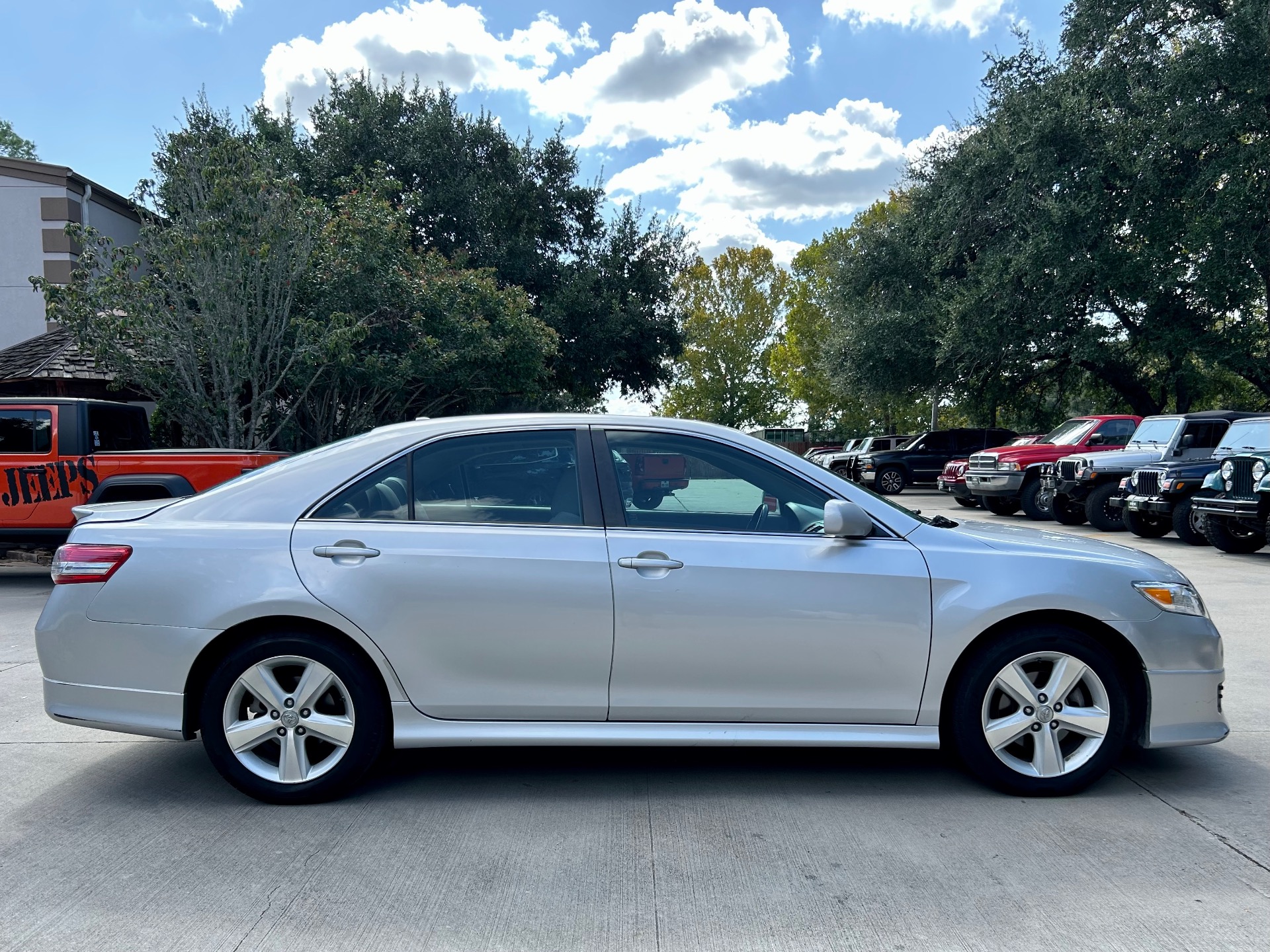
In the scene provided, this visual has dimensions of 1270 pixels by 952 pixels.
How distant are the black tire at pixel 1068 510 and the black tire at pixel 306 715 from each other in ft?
51.1

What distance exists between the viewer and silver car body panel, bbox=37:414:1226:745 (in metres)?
3.94

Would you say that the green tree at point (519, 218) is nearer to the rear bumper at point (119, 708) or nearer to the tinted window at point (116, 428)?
the tinted window at point (116, 428)

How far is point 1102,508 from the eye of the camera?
52.6ft

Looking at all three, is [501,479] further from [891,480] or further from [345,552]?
[891,480]

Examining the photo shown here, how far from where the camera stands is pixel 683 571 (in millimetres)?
3959

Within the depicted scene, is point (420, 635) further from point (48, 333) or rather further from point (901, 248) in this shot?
point (901, 248)

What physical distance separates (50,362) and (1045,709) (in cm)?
1767

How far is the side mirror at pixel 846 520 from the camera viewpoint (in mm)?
3945

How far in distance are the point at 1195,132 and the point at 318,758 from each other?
82.1 feet

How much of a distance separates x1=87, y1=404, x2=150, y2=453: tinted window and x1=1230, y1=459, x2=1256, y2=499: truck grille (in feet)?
43.0

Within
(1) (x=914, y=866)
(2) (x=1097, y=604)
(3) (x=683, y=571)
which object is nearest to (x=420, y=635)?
(3) (x=683, y=571)

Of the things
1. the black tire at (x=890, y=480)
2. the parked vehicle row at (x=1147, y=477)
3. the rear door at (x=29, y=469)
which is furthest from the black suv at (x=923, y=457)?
the rear door at (x=29, y=469)

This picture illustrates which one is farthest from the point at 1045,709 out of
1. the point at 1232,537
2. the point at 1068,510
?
the point at 1068,510

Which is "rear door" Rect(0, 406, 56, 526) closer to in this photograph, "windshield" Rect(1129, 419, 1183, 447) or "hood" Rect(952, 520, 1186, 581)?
"hood" Rect(952, 520, 1186, 581)
